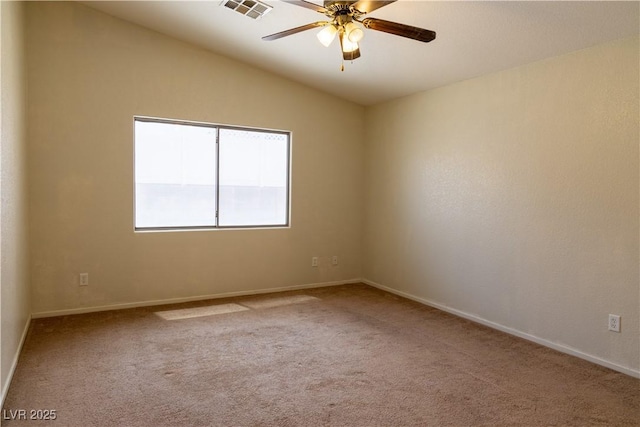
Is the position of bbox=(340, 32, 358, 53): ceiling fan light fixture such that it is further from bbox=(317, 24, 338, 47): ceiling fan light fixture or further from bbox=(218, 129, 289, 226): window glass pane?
bbox=(218, 129, 289, 226): window glass pane

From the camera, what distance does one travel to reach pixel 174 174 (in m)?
4.49

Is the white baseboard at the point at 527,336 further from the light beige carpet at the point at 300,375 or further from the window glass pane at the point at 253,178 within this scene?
the window glass pane at the point at 253,178

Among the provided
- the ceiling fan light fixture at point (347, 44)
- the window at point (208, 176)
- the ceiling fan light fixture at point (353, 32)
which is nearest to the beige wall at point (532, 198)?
the window at point (208, 176)

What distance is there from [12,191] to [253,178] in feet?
8.33

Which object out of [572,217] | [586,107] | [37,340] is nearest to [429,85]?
[586,107]

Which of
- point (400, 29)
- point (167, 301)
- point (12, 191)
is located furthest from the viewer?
point (167, 301)

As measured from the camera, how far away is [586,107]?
313 cm

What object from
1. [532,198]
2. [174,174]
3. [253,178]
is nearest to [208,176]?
[174,174]

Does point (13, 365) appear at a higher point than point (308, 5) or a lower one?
lower

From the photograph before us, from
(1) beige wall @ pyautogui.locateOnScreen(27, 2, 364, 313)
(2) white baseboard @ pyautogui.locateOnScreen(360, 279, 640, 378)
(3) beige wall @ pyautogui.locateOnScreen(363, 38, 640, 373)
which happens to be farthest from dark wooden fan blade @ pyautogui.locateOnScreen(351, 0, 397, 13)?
(2) white baseboard @ pyautogui.locateOnScreen(360, 279, 640, 378)

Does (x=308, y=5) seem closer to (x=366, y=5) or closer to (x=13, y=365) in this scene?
(x=366, y=5)

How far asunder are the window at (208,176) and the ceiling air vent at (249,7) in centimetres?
145

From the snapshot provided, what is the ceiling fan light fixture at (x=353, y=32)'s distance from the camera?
250 centimetres

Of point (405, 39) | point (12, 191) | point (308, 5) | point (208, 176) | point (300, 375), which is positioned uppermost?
point (405, 39)
